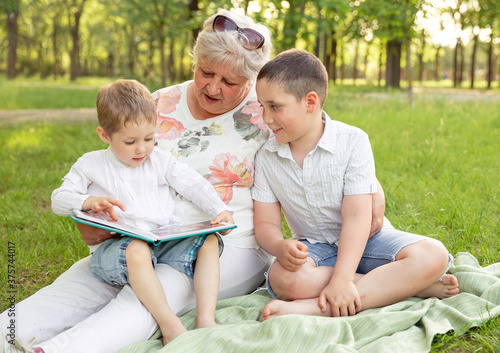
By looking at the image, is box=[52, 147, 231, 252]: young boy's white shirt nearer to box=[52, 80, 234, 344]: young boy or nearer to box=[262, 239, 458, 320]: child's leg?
box=[52, 80, 234, 344]: young boy

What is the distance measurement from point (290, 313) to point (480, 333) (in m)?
0.77

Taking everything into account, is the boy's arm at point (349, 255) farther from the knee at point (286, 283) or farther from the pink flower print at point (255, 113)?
the pink flower print at point (255, 113)

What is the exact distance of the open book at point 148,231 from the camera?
2066 millimetres

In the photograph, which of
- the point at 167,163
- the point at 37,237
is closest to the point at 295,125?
the point at 167,163

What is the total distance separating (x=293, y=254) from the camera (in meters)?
2.29

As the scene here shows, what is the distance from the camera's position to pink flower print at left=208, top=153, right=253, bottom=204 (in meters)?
2.71

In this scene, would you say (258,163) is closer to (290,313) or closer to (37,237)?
(290,313)

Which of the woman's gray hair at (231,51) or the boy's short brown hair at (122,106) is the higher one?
the woman's gray hair at (231,51)

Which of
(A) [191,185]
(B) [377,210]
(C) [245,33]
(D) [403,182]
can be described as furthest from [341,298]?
(D) [403,182]

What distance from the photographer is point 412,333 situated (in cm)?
209

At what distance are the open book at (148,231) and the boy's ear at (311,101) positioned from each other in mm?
672

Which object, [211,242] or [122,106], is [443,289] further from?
[122,106]

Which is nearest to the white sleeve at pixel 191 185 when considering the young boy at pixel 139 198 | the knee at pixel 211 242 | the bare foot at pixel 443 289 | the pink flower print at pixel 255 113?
the young boy at pixel 139 198

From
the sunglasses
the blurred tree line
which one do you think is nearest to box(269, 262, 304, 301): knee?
the sunglasses
